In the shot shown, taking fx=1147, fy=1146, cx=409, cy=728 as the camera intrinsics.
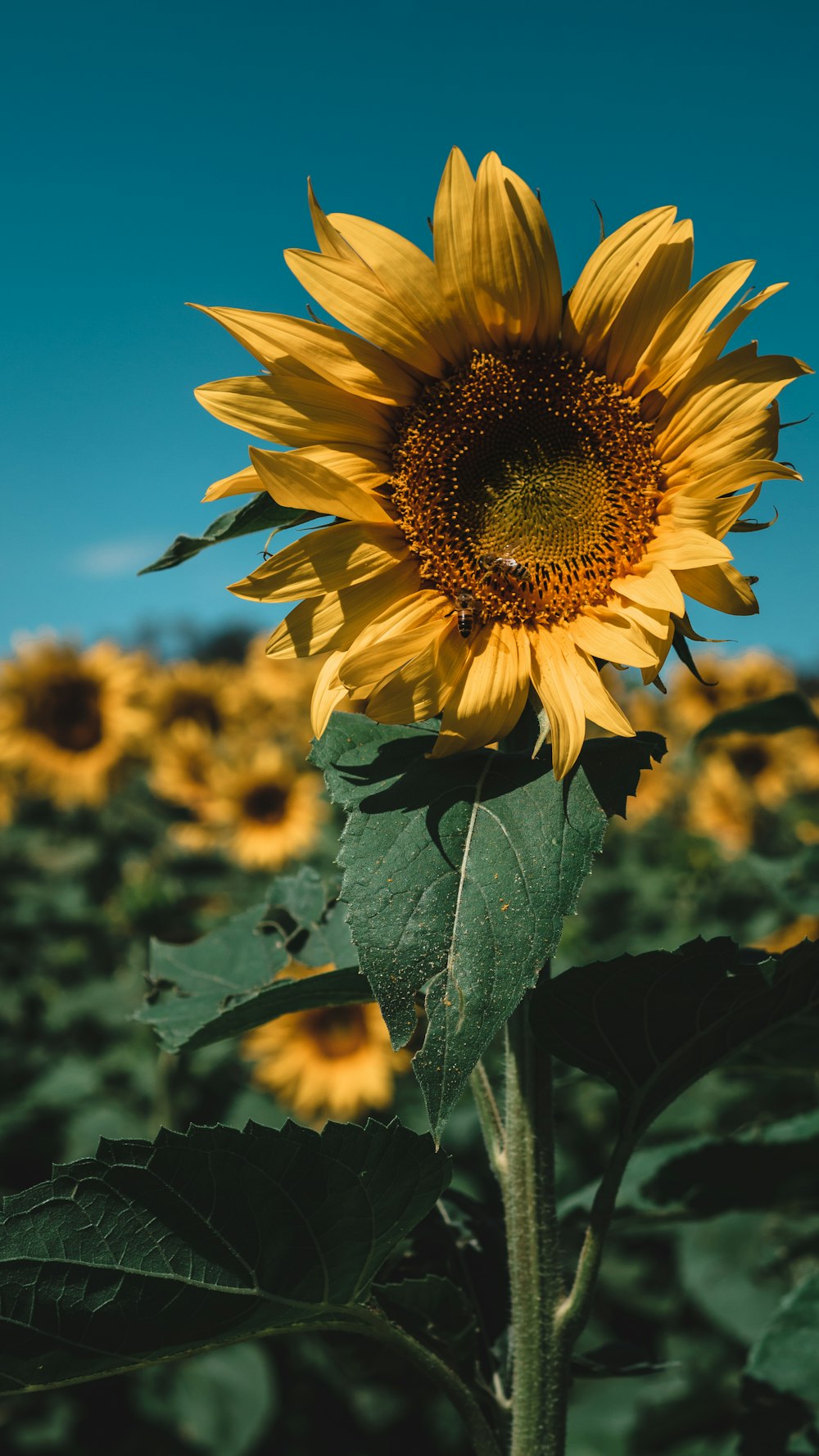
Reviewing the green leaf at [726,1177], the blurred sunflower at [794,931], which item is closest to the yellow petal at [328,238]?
the green leaf at [726,1177]

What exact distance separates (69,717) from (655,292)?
6475 millimetres

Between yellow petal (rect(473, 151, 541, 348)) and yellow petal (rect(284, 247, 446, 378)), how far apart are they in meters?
0.10

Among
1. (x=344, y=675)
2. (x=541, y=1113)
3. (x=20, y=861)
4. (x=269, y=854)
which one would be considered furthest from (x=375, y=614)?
(x=20, y=861)

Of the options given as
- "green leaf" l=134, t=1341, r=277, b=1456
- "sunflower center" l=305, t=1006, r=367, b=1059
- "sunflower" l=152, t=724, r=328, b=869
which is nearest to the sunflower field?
"green leaf" l=134, t=1341, r=277, b=1456

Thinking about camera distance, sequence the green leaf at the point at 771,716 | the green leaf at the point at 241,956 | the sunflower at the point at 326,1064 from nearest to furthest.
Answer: the green leaf at the point at 241,956
the green leaf at the point at 771,716
the sunflower at the point at 326,1064

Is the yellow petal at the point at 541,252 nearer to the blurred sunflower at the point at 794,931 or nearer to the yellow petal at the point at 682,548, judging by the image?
the yellow petal at the point at 682,548

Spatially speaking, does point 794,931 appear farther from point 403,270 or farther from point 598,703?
point 403,270

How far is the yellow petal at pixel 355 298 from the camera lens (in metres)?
1.42

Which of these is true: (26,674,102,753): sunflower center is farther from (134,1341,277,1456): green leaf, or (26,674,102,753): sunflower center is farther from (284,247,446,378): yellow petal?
(284,247,446,378): yellow petal

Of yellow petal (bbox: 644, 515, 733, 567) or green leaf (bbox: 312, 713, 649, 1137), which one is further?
yellow petal (bbox: 644, 515, 733, 567)

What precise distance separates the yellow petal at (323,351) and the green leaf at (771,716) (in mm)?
1064

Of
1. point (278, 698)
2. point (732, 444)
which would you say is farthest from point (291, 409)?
point (278, 698)

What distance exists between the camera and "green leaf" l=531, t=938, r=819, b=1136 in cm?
123

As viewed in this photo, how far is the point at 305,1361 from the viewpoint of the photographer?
4824 mm
